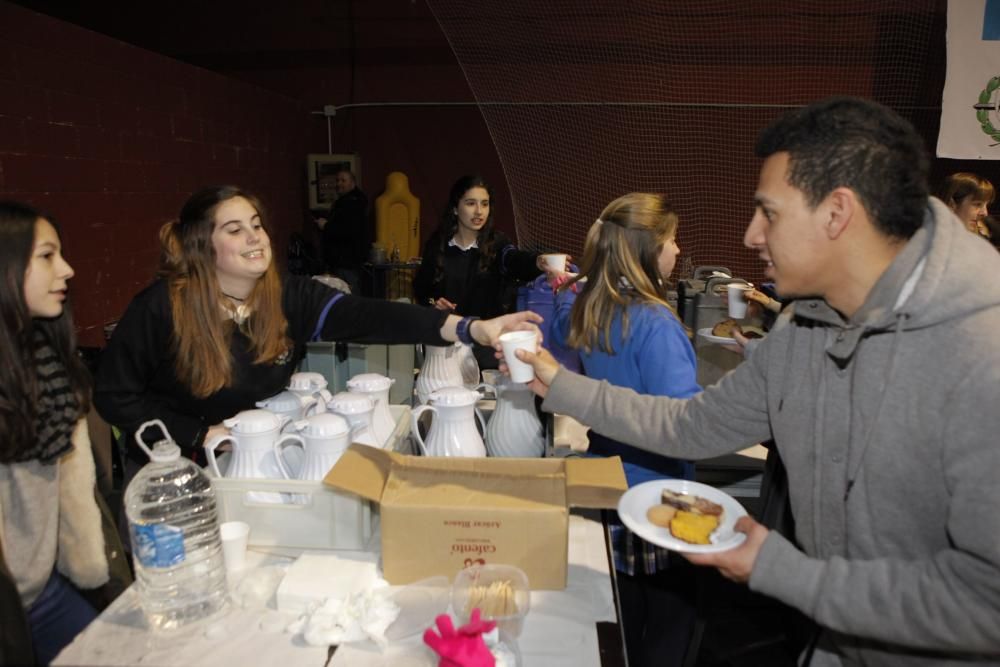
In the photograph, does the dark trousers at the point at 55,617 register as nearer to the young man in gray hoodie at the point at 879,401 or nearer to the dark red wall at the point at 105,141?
the young man in gray hoodie at the point at 879,401

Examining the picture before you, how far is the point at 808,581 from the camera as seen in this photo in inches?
40.9

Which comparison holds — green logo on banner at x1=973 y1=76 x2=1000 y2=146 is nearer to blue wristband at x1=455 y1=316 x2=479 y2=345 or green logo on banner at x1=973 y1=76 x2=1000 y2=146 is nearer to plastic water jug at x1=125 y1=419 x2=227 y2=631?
blue wristband at x1=455 y1=316 x2=479 y2=345

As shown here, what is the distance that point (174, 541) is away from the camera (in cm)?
115

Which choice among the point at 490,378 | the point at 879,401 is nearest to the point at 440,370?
the point at 490,378

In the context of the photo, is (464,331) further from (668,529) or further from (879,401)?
(879,401)

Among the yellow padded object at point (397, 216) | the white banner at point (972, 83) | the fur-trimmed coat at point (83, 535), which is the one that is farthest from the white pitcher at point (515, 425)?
the white banner at point (972, 83)

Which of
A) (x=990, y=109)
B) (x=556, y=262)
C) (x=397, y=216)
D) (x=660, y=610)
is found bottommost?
(x=660, y=610)

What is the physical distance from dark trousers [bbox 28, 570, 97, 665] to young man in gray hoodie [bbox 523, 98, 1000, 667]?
1.36 metres

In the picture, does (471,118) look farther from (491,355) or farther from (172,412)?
(172,412)

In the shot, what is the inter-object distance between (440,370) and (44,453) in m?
1.03

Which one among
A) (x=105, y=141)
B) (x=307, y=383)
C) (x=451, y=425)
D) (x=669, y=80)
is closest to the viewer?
(x=451, y=425)

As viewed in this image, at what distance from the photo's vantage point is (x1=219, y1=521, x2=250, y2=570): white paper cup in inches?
51.0

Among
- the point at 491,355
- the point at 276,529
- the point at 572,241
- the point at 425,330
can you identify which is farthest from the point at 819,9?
the point at 276,529

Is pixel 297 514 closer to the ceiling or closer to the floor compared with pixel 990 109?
closer to the floor
